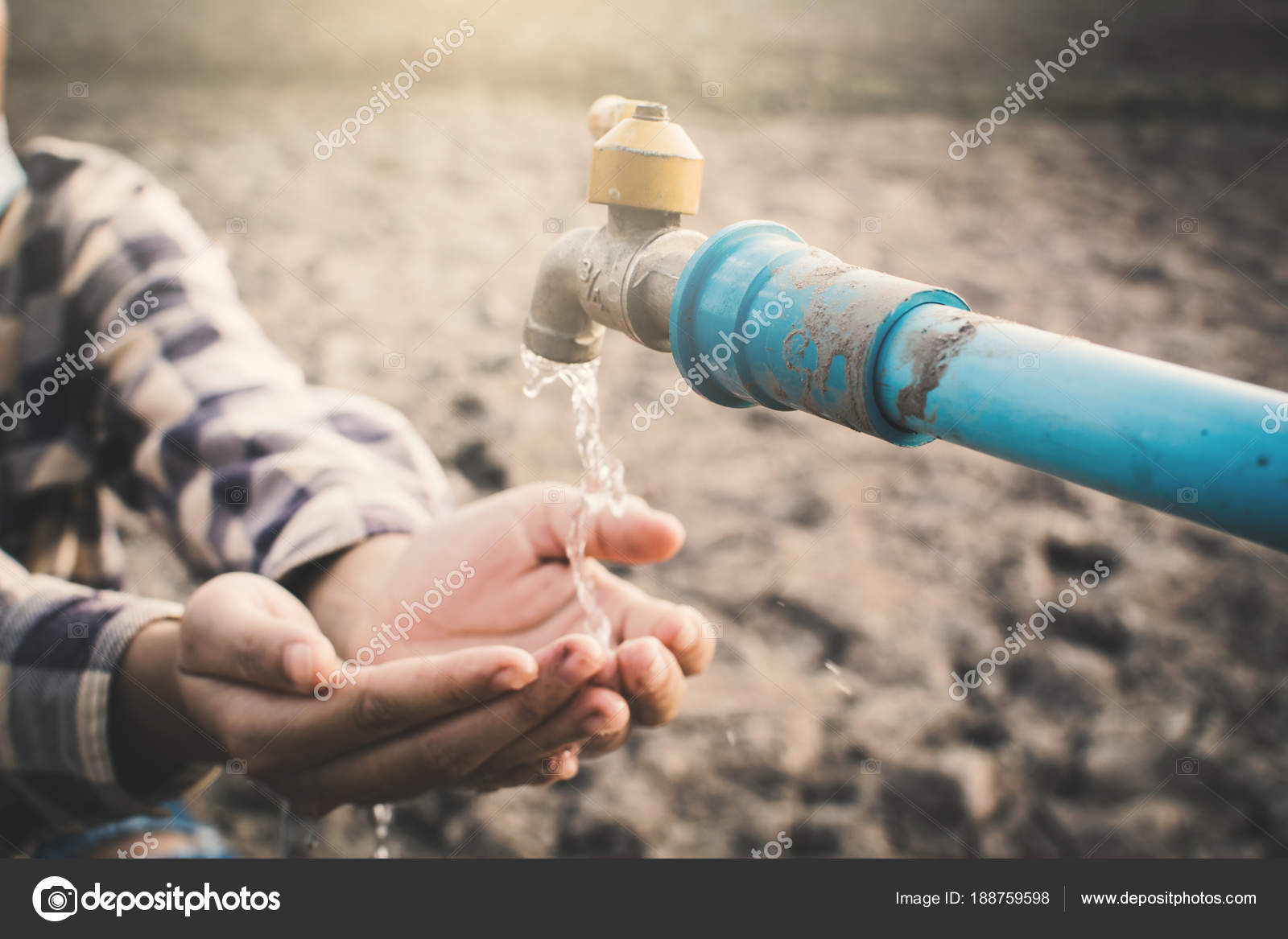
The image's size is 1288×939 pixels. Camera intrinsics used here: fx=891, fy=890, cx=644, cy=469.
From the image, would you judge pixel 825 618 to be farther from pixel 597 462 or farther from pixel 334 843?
pixel 334 843

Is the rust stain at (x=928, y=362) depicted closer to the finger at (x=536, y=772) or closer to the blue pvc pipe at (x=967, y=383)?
the blue pvc pipe at (x=967, y=383)

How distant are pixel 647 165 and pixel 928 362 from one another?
1.10 feet

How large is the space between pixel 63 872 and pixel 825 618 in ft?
4.25

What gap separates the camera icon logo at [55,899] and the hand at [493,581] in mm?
374

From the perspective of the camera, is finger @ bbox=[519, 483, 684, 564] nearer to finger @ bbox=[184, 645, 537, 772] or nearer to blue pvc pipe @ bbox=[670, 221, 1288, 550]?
finger @ bbox=[184, 645, 537, 772]

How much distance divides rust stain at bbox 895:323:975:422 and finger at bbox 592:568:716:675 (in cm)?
54

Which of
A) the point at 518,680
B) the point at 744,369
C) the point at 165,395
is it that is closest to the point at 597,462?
the point at 518,680

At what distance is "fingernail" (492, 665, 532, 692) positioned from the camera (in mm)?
848

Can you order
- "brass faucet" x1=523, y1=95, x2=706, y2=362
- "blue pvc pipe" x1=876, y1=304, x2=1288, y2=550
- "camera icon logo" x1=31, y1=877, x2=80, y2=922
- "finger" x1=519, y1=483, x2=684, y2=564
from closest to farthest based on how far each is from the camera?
1. "blue pvc pipe" x1=876, y1=304, x2=1288, y2=550
2. "brass faucet" x1=523, y1=95, x2=706, y2=362
3. "camera icon logo" x1=31, y1=877, x2=80, y2=922
4. "finger" x1=519, y1=483, x2=684, y2=564

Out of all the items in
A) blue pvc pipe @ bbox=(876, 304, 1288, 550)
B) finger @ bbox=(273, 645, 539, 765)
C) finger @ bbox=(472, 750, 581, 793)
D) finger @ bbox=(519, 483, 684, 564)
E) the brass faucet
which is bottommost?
finger @ bbox=(472, 750, 581, 793)

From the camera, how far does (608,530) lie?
111cm

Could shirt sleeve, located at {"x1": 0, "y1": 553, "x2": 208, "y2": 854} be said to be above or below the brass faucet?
below

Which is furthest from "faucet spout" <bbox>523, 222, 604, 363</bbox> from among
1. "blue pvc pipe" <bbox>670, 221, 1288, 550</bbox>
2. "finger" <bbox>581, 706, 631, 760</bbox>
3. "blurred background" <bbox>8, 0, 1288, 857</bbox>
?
"blurred background" <bbox>8, 0, 1288, 857</bbox>

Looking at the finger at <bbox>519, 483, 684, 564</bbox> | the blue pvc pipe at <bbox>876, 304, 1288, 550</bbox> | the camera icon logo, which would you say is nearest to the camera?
the blue pvc pipe at <bbox>876, 304, 1288, 550</bbox>
